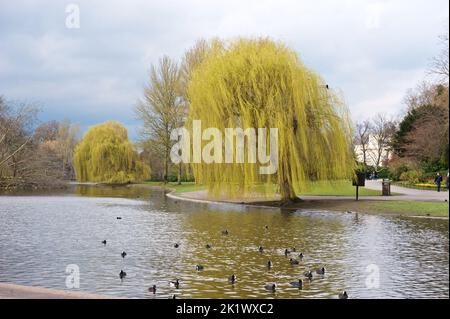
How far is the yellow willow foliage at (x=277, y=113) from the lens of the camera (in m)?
25.0

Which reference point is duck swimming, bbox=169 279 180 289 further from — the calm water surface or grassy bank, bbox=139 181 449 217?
grassy bank, bbox=139 181 449 217

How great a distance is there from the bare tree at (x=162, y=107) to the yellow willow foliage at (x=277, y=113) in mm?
25815

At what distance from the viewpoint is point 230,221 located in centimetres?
1998

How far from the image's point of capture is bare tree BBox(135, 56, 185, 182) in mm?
52312

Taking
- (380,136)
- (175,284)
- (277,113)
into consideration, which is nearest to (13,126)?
(277,113)

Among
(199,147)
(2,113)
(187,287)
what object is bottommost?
(187,287)

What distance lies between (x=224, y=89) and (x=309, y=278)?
17021 millimetres

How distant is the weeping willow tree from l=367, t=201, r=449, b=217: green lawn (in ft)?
136

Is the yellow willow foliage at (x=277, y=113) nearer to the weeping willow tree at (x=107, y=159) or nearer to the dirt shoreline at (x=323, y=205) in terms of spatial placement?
the dirt shoreline at (x=323, y=205)

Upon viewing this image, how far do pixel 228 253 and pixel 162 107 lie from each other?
4132 centimetres

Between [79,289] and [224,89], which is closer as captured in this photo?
[79,289]
